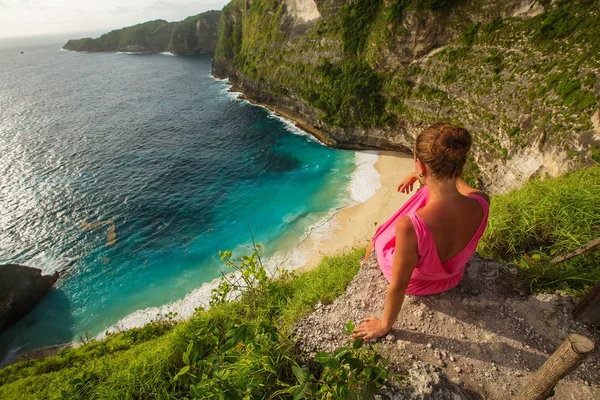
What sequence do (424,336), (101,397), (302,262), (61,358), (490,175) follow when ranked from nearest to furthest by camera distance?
(424,336) < (101,397) < (61,358) < (302,262) < (490,175)

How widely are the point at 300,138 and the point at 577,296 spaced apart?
33773 millimetres

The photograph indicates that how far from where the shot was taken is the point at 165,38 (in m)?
119

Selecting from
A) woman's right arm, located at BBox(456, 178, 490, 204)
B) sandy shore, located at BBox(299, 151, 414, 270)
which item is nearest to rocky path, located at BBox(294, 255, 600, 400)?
woman's right arm, located at BBox(456, 178, 490, 204)

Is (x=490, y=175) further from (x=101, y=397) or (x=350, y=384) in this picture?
(x=101, y=397)

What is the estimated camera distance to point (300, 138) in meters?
36.4

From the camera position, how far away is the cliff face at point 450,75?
1677cm

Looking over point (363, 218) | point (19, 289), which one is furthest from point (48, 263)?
point (363, 218)

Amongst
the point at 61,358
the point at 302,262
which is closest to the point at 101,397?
the point at 61,358

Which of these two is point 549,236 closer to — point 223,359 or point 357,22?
point 223,359

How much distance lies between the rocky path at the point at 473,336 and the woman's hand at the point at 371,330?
0.86 feet

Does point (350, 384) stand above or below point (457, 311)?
above

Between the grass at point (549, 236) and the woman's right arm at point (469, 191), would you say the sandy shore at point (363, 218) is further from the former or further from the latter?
the woman's right arm at point (469, 191)

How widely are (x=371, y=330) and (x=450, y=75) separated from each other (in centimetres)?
2717

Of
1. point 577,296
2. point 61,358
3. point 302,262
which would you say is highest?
point 577,296
